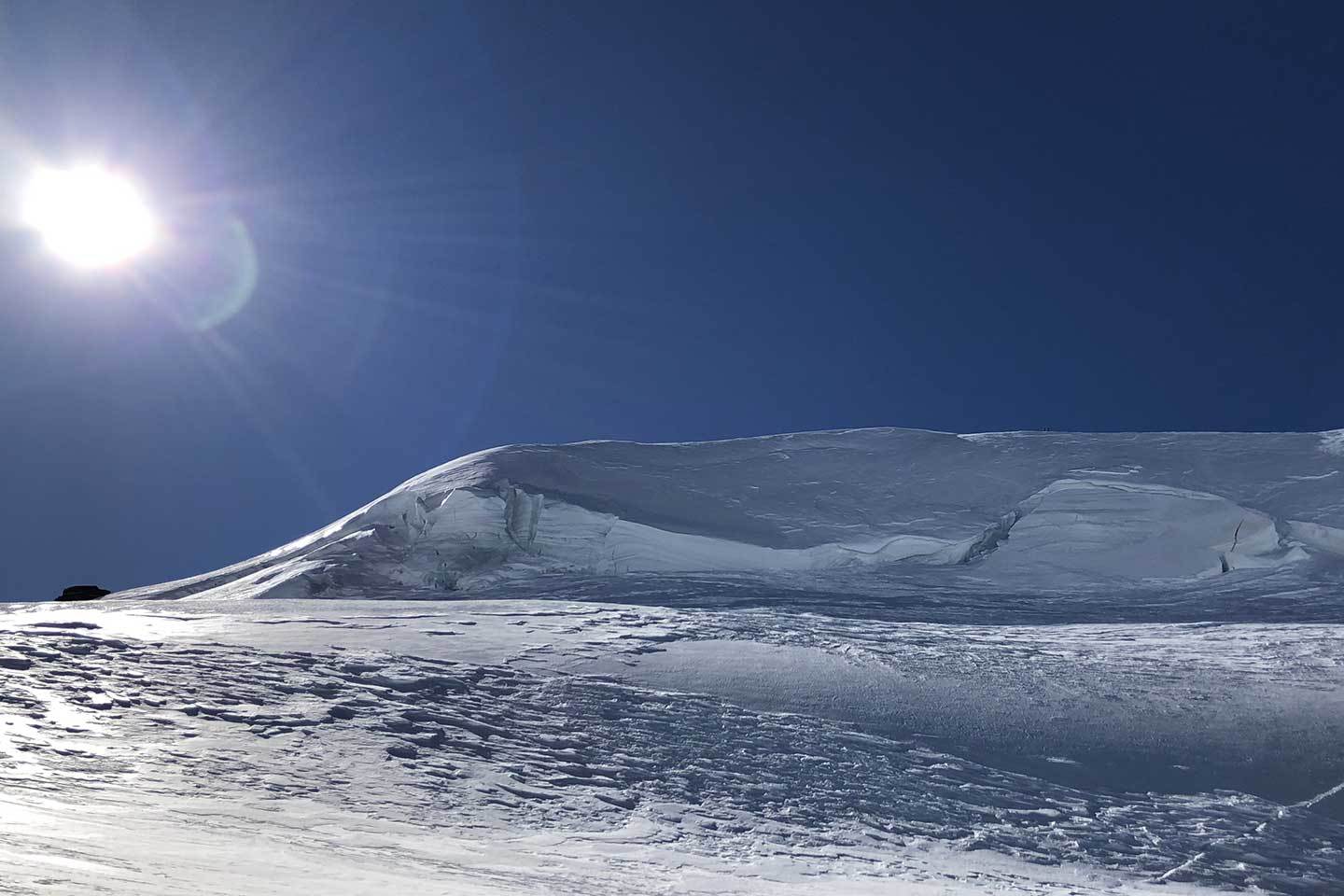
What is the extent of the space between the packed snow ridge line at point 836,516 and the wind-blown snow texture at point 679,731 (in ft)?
0.92

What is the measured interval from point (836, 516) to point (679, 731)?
1239 centimetres

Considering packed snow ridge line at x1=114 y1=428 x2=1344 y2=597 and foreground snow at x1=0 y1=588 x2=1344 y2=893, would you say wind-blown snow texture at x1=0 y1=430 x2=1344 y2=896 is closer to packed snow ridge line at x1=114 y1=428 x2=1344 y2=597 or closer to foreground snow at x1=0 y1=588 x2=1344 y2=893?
foreground snow at x1=0 y1=588 x2=1344 y2=893

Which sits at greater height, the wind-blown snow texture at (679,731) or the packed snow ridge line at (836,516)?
the packed snow ridge line at (836,516)

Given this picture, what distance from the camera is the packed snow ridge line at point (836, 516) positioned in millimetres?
16812

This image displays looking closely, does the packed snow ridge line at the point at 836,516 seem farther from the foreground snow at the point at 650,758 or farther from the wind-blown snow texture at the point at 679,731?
the foreground snow at the point at 650,758

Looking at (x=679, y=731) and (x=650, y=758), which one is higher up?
(x=679, y=731)

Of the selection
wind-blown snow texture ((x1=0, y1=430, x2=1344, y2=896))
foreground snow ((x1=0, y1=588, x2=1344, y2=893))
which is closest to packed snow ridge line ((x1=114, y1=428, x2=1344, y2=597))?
wind-blown snow texture ((x1=0, y1=430, x2=1344, y2=896))

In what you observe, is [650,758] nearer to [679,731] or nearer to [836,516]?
[679,731]

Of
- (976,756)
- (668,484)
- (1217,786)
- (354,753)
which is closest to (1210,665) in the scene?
(1217,786)

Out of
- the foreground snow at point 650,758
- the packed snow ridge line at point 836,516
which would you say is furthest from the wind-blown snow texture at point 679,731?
the packed snow ridge line at point 836,516

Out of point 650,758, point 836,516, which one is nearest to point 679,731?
point 650,758

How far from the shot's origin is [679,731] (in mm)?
7941

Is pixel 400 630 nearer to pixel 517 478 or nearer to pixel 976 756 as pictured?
pixel 976 756

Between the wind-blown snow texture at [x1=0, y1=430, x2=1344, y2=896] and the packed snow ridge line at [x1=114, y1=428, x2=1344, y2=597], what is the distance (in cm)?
28
